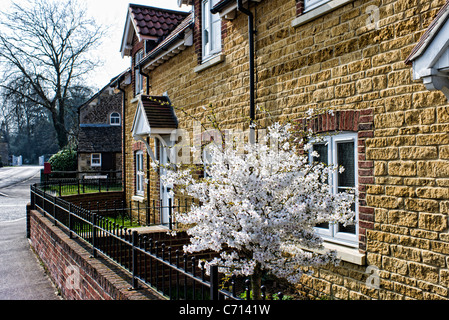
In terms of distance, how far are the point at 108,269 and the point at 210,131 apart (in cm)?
436

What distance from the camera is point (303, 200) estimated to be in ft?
15.3

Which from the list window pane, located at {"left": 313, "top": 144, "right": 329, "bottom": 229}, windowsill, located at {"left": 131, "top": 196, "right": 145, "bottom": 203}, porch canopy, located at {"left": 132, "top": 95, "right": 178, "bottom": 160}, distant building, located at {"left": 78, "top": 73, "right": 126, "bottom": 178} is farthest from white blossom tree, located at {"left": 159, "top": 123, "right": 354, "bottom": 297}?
distant building, located at {"left": 78, "top": 73, "right": 126, "bottom": 178}

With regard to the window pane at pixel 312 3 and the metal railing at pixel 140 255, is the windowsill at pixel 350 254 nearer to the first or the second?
the metal railing at pixel 140 255

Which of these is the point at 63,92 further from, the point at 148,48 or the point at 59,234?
the point at 59,234

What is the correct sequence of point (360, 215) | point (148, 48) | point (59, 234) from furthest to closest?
point (148, 48) → point (59, 234) → point (360, 215)

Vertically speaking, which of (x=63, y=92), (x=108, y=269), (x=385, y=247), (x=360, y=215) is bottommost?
(x=108, y=269)

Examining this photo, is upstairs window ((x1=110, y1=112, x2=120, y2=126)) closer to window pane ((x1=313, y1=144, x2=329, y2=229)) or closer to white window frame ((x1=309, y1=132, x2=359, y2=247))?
window pane ((x1=313, y1=144, x2=329, y2=229))

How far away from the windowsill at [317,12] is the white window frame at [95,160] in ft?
104

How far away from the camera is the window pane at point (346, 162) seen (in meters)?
6.27

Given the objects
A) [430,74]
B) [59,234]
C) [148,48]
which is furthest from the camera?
[148,48]

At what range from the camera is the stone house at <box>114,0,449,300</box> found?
4.91 meters

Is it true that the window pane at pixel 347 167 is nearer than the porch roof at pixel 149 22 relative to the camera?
Yes

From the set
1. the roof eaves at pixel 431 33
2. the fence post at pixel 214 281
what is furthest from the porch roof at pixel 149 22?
the fence post at pixel 214 281
